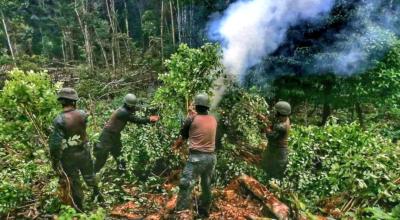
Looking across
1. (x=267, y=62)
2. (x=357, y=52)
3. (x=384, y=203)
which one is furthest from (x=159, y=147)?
(x=357, y=52)

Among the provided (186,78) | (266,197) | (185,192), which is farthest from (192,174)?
(186,78)

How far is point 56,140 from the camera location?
5.86 meters

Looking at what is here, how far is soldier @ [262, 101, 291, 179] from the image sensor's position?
22.3 feet

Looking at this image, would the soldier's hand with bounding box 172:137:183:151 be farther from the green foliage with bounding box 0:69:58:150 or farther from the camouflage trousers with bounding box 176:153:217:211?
the green foliage with bounding box 0:69:58:150

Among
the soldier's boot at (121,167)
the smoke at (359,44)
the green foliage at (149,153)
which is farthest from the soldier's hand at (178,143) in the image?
the smoke at (359,44)

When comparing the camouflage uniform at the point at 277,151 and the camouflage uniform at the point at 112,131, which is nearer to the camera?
the camouflage uniform at the point at 277,151

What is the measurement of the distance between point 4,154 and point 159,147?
2552mm

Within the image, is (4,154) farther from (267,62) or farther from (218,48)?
(267,62)

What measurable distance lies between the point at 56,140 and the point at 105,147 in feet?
5.86

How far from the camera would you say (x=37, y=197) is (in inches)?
258

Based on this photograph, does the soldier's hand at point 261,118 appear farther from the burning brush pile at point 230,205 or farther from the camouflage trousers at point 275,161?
the burning brush pile at point 230,205

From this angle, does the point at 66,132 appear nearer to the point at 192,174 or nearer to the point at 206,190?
the point at 192,174

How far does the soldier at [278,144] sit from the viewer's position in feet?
22.3

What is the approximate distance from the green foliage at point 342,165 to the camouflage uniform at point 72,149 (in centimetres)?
318
